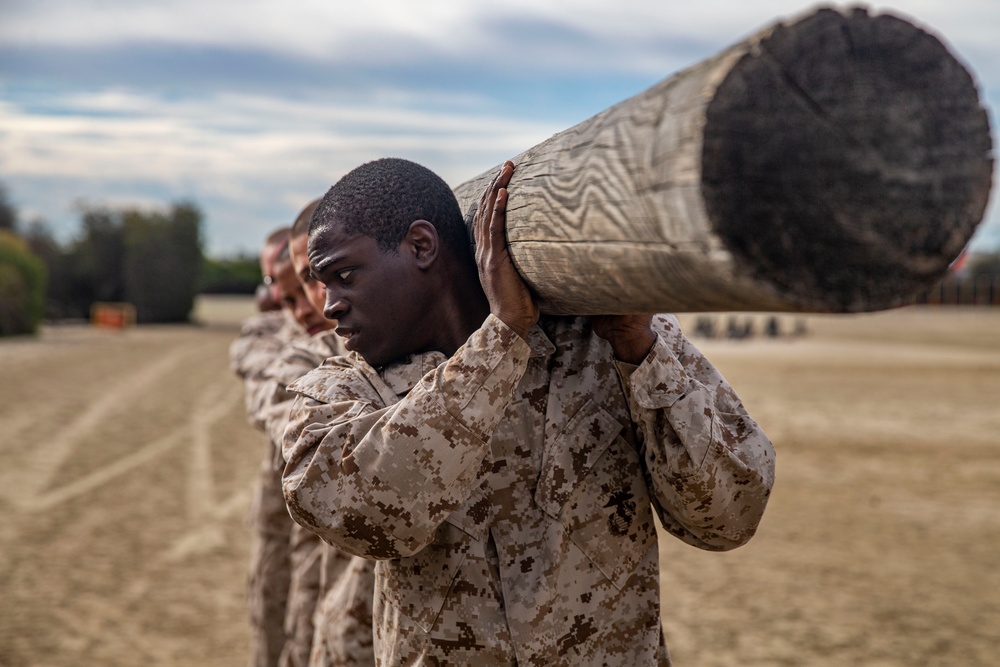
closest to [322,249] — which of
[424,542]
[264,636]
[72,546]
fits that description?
[424,542]

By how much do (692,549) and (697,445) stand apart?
265 inches

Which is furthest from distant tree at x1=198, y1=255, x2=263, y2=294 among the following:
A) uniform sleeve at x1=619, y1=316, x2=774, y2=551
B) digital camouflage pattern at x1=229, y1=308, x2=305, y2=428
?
uniform sleeve at x1=619, y1=316, x2=774, y2=551

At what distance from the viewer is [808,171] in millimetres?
1389

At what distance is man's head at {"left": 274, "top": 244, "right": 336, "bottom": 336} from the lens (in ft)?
13.8

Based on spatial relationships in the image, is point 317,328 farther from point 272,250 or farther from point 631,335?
point 631,335

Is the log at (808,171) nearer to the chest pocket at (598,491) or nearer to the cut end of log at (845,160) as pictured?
the cut end of log at (845,160)

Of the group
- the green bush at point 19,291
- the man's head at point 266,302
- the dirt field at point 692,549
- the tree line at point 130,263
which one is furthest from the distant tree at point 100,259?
the man's head at point 266,302

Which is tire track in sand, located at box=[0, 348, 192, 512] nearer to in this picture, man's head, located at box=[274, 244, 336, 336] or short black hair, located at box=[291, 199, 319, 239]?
man's head, located at box=[274, 244, 336, 336]

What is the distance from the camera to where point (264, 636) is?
448cm

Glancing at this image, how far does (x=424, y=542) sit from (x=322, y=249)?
0.64m

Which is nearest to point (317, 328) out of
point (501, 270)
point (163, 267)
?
point (501, 270)

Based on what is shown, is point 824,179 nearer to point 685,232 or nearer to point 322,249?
point 685,232

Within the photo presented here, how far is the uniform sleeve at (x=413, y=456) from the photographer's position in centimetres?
185

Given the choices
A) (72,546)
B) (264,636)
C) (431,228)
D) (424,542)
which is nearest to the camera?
(424,542)
